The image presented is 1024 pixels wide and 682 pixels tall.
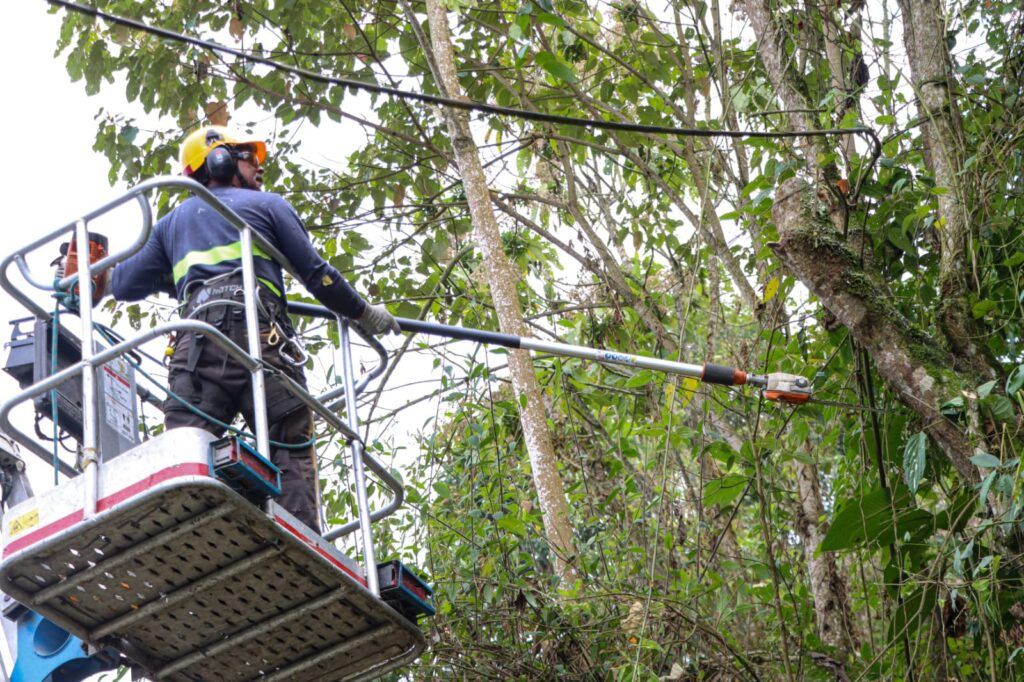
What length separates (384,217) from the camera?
324 inches

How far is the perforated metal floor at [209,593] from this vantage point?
347 centimetres

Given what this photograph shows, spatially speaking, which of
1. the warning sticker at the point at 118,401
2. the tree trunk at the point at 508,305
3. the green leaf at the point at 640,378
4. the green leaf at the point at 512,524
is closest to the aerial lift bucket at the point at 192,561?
the warning sticker at the point at 118,401

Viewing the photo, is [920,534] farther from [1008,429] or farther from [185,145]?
[185,145]

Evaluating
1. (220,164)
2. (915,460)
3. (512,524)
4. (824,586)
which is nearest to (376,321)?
(220,164)

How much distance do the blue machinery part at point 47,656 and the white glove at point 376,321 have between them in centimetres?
158

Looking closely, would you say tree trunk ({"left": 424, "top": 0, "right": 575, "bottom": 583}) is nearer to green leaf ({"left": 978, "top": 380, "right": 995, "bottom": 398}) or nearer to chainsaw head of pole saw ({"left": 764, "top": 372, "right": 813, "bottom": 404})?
chainsaw head of pole saw ({"left": 764, "top": 372, "right": 813, "bottom": 404})

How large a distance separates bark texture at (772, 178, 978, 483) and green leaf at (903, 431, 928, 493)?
0.19ft

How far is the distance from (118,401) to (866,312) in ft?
8.94

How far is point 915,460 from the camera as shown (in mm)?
4281

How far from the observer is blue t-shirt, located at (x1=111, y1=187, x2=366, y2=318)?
4289 millimetres

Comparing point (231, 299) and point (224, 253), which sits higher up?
point (224, 253)

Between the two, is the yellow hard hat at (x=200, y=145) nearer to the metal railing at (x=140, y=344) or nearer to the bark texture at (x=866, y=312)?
the metal railing at (x=140, y=344)

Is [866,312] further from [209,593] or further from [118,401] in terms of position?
[118,401]

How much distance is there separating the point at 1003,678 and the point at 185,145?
3.85 metres
